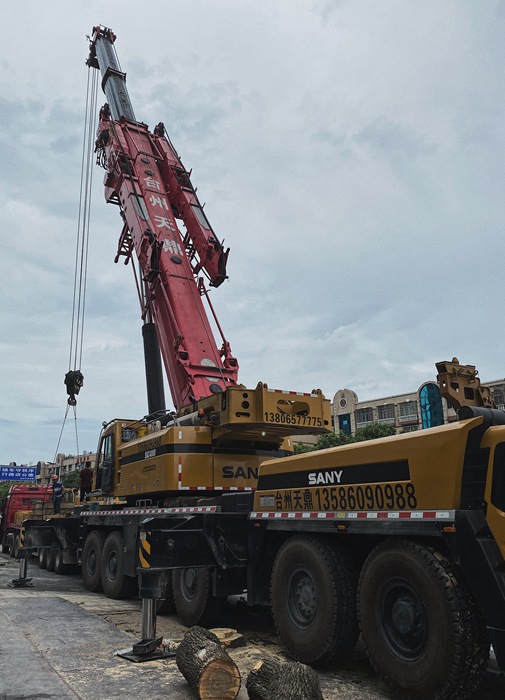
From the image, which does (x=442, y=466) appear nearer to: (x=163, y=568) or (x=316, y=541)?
(x=316, y=541)

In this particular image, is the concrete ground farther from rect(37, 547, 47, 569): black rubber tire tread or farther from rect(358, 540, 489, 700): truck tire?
rect(37, 547, 47, 569): black rubber tire tread

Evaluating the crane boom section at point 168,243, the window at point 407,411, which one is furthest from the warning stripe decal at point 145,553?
the window at point 407,411

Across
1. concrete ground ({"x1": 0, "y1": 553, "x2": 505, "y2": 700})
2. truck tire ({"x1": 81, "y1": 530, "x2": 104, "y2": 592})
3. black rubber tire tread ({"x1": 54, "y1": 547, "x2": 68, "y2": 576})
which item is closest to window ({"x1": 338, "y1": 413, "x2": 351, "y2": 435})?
black rubber tire tread ({"x1": 54, "y1": 547, "x2": 68, "y2": 576})

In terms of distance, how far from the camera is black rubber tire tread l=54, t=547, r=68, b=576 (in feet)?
51.9

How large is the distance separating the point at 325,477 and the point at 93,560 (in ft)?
26.3

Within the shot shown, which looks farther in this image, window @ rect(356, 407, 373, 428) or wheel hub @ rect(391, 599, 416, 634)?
window @ rect(356, 407, 373, 428)

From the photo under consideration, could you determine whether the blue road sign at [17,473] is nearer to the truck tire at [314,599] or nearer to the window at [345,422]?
the window at [345,422]

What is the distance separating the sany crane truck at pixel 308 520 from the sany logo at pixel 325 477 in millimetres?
19

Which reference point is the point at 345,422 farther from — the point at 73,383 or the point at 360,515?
the point at 360,515

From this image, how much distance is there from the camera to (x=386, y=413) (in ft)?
222

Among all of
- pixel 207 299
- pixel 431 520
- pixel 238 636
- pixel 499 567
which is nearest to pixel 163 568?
pixel 238 636

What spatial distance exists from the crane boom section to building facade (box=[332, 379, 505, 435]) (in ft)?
150

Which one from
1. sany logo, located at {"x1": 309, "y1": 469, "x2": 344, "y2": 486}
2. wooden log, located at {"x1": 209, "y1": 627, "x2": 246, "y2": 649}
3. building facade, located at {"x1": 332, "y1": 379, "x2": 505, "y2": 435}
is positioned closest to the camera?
sany logo, located at {"x1": 309, "y1": 469, "x2": 344, "y2": 486}

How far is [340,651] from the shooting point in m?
5.85
